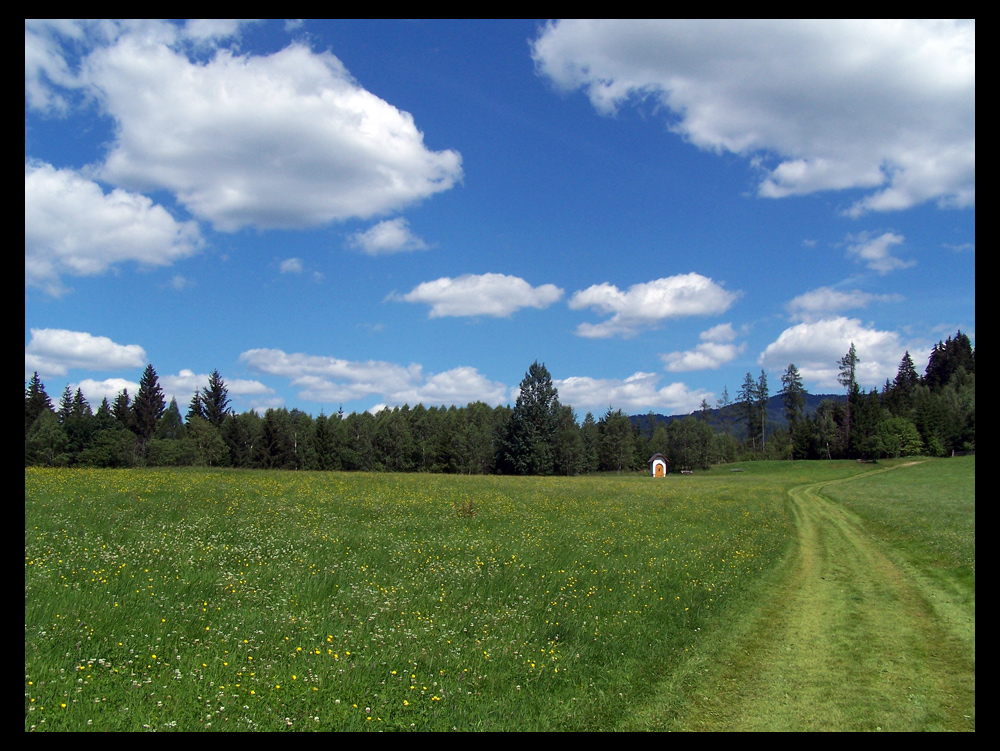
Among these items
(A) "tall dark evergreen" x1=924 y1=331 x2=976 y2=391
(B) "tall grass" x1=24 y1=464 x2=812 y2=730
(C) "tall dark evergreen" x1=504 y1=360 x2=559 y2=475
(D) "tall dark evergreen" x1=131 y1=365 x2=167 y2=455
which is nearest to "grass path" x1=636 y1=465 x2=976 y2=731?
(B) "tall grass" x1=24 y1=464 x2=812 y2=730

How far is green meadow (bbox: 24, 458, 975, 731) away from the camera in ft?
26.0

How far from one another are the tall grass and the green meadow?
4cm

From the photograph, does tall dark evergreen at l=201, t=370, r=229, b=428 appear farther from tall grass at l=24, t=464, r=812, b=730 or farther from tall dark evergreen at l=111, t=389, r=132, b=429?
tall grass at l=24, t=464, r=812, b=730

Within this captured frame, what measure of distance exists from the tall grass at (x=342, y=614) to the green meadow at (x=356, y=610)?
0.04m

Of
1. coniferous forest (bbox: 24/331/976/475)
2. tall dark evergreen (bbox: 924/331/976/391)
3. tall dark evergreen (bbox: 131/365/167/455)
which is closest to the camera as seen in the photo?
coniferous forest (bbox: 24/331/976/475)

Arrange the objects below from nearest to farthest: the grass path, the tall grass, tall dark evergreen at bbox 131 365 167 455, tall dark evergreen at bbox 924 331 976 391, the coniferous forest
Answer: the tall grass < the grass path < the coniferous forest < tall dark evergreen at bbox 131 365 167 455 < tall dark evergreen at bbox 924 331 976 391

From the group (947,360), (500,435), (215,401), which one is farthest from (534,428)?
(947,360)

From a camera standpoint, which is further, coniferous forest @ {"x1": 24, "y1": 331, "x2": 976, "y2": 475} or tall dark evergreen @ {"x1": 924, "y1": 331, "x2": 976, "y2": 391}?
tall dark evergreen @ {"x1": 924, "y1": 331, "x2": 976, "y2": 391}

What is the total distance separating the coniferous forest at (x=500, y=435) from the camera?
305 feet

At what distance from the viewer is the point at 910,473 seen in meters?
76.4

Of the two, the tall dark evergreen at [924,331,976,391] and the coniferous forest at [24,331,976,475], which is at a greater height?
the tall dark evergreen at [924,331,976,391]

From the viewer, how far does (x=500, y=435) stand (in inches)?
3942
